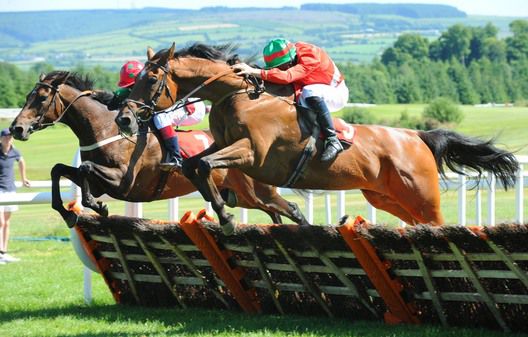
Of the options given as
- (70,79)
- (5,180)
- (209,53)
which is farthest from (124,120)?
(5,180)

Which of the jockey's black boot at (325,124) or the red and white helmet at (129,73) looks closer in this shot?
the jockey's black boot at (325,124)

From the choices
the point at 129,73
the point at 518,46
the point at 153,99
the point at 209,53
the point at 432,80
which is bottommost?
the point at 518,46

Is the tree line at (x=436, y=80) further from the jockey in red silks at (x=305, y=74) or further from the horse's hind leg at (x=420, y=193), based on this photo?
the jockey in red silks at (x=305, y=74)

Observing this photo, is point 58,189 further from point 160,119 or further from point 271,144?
point 271,144

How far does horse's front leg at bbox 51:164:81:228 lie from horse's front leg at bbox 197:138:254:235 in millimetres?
1307

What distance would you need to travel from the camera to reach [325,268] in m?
6.09

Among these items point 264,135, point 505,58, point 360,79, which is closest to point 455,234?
point 264,135

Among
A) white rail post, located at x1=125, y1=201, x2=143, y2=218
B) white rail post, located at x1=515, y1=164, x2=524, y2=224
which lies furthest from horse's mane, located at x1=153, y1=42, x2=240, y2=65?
white rail post, located at x1=515, y1=164, x2=524, y2=224

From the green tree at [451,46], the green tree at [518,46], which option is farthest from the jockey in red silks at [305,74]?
the green tree at [451,46]

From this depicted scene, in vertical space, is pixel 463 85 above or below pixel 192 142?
below

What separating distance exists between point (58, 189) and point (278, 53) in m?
1.90

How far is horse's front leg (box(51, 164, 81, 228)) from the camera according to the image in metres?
7.22

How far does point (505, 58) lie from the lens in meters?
93.3

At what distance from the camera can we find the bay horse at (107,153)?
790cm
